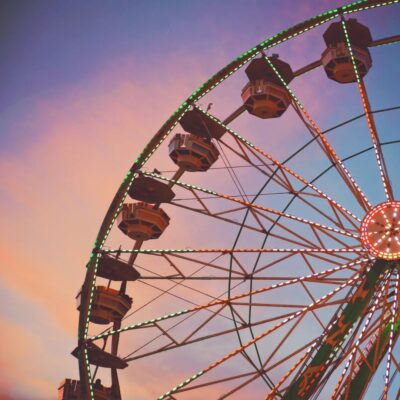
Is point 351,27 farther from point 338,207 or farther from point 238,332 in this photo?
point 238,332

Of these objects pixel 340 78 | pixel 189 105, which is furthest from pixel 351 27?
pixel 189 105

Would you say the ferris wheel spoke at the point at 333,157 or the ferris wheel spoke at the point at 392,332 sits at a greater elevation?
the ferris wheel spoke at the point at 333,157

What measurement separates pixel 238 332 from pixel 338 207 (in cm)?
356

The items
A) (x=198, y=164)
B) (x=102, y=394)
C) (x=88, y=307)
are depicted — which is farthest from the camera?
(x=198, y=164)

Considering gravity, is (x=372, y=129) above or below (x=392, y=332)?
above

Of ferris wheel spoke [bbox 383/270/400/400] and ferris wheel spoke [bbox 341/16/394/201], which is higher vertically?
ferris wheel spoke [bbox 341/16/394/201]

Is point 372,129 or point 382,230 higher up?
point 372,129

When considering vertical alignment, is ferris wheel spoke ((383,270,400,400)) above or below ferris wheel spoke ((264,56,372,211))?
below

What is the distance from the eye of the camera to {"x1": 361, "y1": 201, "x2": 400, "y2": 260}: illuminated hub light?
478 inches

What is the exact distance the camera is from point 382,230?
1226cm

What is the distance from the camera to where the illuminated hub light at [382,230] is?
1213cm

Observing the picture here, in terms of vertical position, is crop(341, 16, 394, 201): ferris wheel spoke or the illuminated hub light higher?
crop(341, 16, 394, 201): ferris wheel spoke

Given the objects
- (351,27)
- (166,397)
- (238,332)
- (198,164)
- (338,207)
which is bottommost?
(166,397)

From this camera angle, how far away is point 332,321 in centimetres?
1214
